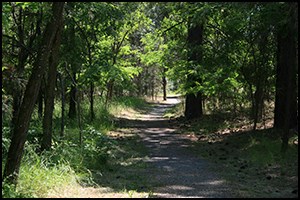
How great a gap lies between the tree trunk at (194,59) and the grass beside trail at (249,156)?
2.74 meters

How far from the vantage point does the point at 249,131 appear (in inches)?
508

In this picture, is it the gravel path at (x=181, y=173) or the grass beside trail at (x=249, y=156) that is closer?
the gravel path at (x=181, y=173)

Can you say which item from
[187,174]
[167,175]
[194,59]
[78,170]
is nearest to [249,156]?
[187,174]

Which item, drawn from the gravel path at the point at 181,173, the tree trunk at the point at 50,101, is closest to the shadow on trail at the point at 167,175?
the gravel path at the point at 181,173

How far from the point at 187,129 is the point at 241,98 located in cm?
274

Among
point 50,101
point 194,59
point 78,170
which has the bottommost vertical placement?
point 78,170

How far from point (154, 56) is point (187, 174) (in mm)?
10877

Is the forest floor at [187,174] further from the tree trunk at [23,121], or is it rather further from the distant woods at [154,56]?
the distant woods at [154,56]

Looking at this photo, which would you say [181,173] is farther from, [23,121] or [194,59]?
[194,59]

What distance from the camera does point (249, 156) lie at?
32.4 feet

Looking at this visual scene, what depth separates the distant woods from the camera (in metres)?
6.39

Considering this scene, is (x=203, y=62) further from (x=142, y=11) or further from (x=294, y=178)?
(x=294, y=178)

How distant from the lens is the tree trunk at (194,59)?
1595 centimetres

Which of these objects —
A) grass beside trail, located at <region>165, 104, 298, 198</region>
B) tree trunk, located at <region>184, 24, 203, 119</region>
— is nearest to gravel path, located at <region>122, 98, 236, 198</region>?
grass beside trail, located at <region>165, 104, 298, 198</region>
